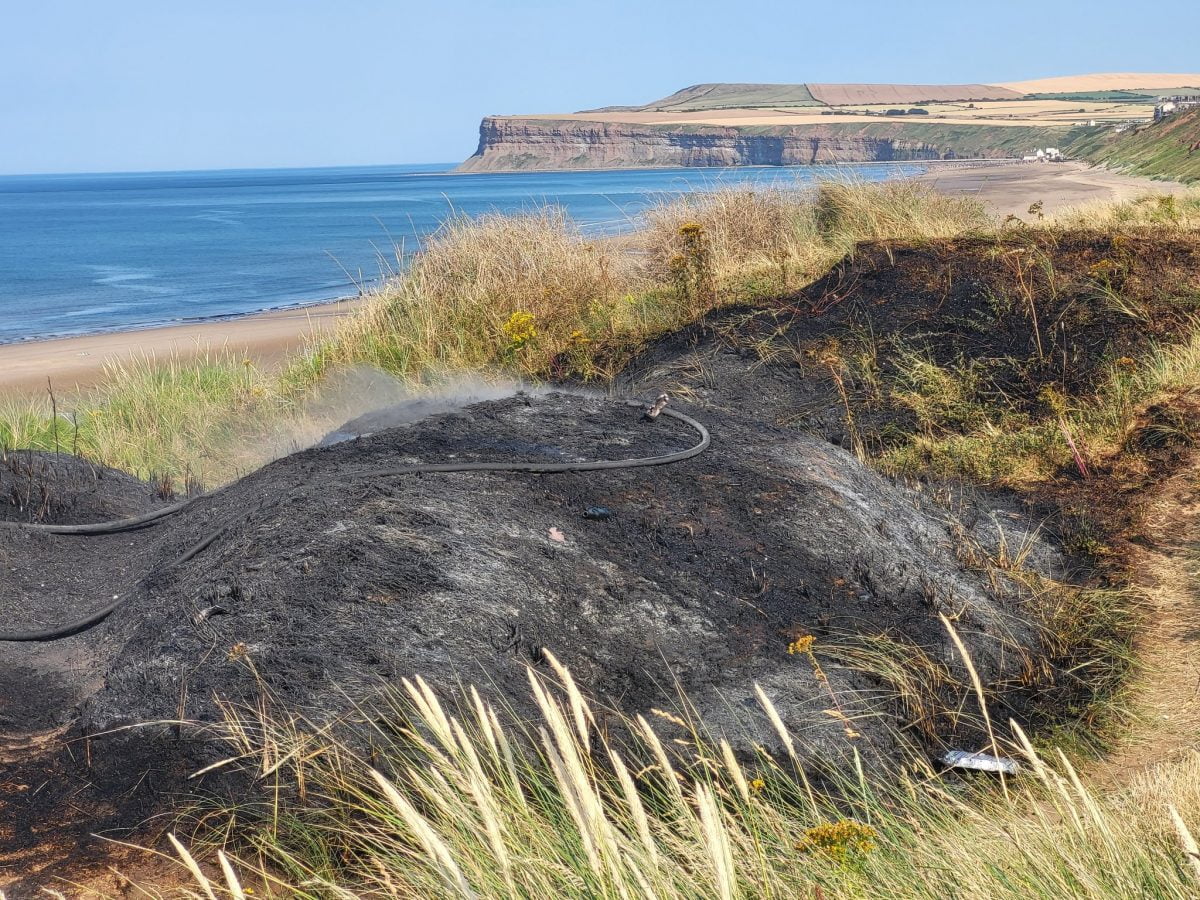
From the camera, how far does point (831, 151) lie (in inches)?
5487

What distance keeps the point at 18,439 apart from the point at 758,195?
9204 millimetres

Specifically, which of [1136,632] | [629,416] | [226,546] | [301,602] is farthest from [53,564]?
[1136,632]

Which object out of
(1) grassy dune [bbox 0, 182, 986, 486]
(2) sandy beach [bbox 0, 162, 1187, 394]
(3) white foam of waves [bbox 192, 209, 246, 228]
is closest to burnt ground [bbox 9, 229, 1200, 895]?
(1) grassy dune [bbox 0, 182, 986, 486]

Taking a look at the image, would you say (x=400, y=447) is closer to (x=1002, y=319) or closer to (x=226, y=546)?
(x=226, y=546)

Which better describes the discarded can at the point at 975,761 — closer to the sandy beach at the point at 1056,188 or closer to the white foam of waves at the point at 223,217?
the sandy beach at the point at 1056,188

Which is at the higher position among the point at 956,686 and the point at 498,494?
the point at 498,494

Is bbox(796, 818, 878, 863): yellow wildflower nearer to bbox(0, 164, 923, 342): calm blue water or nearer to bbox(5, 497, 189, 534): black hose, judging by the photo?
bbox(5, 497, 189, 534): black hose

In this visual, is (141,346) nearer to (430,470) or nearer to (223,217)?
(430,470)

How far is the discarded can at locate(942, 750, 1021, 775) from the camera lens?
4020 millimetres

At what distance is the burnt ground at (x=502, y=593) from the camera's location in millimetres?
4156

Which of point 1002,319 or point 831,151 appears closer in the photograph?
point 1002,319

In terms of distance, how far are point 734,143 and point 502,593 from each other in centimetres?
15444

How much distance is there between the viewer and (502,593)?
4625 millimetres

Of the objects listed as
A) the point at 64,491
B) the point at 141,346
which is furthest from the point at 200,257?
the point at 64,491
